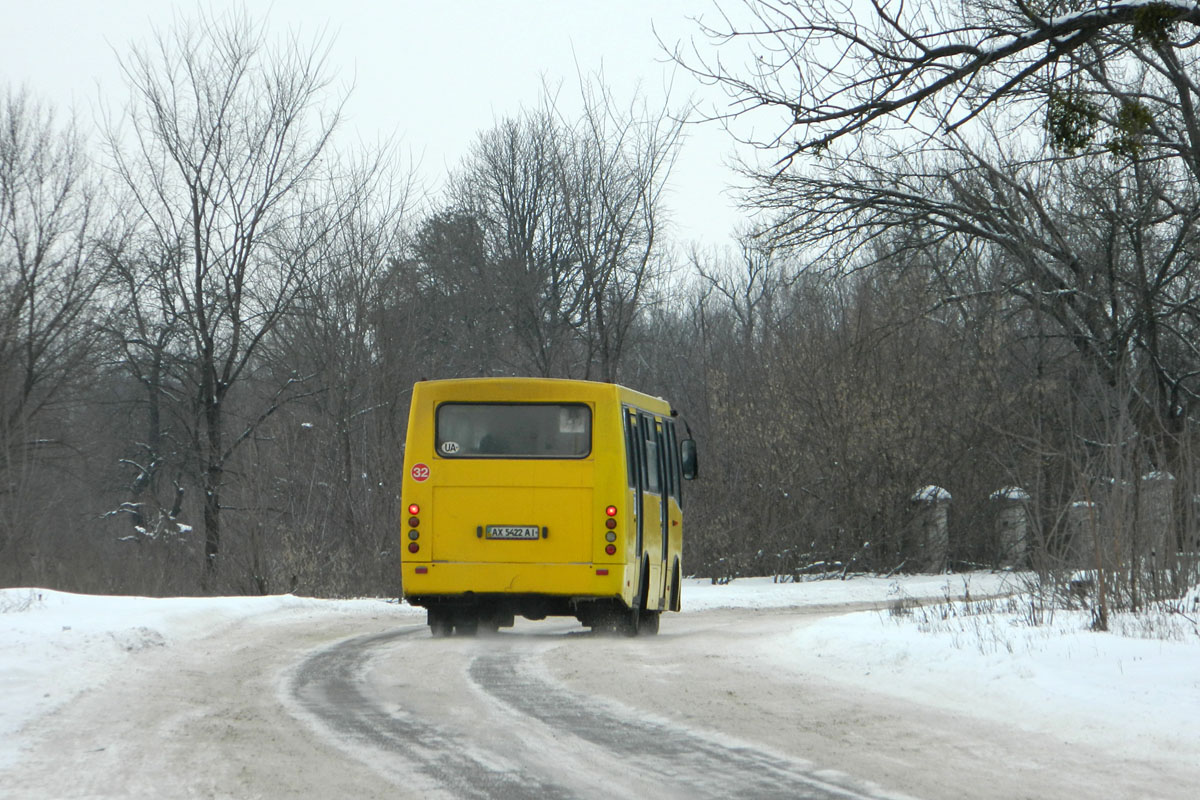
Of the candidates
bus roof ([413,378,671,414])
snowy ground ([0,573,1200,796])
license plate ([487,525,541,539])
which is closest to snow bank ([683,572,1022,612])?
snowy ground ([0,573,1200,796])

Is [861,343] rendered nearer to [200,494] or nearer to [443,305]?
[200,494]

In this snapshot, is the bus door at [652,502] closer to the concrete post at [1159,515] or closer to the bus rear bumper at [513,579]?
the bus rear bumper at [513,579]

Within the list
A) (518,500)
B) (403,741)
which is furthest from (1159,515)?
(403,741)

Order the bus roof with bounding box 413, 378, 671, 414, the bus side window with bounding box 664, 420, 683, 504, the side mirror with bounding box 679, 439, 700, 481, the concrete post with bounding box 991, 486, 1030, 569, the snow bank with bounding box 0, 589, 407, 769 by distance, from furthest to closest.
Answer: the concrete post with bounding box 991, 486, 1030, 569 < the bus side window with bounding box 664, 420, 683, 504 < the side mirror with bounding box 679, 439, 700, 481 < the bus roof with bounding box 413, 378, 671, 414 < the snow bank with bounding box 0, 589, 407, 769

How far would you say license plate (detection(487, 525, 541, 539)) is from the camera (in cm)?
1572

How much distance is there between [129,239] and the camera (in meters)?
38.2

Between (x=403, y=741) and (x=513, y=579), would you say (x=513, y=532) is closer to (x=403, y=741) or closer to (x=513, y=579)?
(x=513, y=579)

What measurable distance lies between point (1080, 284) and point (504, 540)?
16075mm

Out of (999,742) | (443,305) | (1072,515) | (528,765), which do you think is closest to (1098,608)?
(1072,515)

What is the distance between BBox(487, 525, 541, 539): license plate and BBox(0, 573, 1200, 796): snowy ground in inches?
103

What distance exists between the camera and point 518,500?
51.7ft

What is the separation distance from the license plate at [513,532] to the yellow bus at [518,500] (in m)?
0.01

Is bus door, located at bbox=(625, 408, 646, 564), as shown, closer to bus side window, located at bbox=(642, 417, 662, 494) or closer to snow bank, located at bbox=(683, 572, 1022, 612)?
bus side window, located at bbox=(642, 417, 662, 494)

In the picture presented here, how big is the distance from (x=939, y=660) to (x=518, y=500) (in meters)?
5.77
